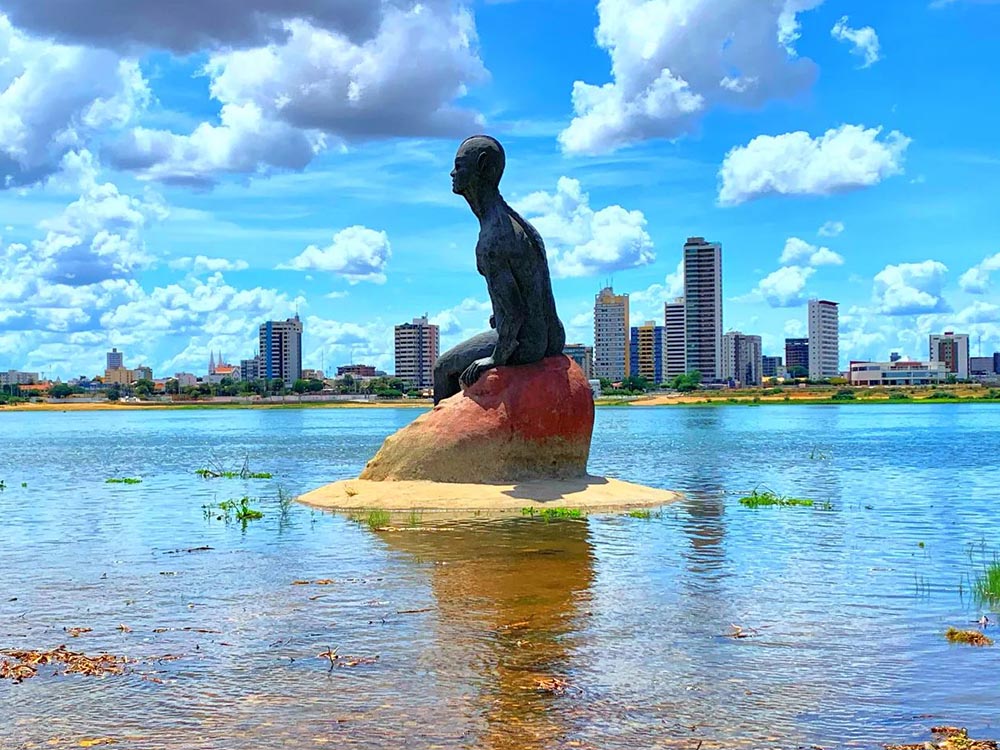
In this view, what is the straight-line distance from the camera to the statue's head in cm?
2141

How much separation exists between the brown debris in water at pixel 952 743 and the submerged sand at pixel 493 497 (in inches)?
499

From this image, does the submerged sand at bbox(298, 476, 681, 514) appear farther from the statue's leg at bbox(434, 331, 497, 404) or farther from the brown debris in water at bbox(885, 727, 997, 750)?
the brown debris in water at bbox(885, 727, 997, 750)

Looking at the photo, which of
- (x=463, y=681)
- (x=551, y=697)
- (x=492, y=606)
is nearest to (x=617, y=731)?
(x=551, y=697)

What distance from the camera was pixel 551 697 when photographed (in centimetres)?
824

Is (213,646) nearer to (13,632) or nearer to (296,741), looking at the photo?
(13,632)

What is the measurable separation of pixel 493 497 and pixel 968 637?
11.0 meters

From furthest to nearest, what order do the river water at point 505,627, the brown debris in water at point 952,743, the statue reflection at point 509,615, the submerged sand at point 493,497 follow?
the submerged sand at point 493,497 < the statue reflection at point 509,615 < the river water at point 505,627 < the brown debris in water at point 952,743

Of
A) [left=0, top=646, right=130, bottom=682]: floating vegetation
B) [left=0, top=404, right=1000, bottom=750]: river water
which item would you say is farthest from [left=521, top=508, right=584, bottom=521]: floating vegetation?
[left=0, top=646, right=130, bottom=682]: floating vegetation

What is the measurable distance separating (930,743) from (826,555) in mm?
8698

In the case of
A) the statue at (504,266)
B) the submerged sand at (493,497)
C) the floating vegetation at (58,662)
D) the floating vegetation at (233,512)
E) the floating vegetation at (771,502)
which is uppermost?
the statue at (504,266)

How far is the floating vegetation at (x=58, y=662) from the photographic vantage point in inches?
358

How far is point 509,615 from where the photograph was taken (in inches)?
437

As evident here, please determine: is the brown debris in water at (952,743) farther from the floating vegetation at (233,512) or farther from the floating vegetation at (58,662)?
the floating vegetation at (233,512)

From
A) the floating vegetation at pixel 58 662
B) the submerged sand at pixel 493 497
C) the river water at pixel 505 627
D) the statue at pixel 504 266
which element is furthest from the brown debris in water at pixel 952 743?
the statue at pixel 504 266
